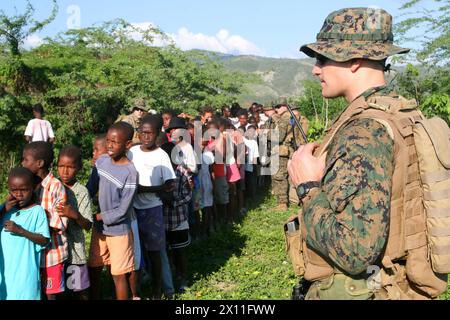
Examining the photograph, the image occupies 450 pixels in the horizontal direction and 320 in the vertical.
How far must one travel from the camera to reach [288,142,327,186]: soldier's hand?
2.00 m

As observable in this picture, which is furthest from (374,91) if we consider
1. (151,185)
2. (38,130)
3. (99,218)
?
(38,130)

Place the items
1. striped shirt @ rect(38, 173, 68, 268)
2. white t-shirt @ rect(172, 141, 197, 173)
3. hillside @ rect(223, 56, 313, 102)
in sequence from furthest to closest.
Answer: hillside @ rect(223, 56, 313, 102) → white t-shirt @ rect(172, 141, 197, 173) → striped shirt @ rect(38, 173, 68, 268)

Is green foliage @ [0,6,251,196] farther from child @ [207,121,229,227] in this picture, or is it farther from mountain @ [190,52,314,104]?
mountain @ [190,52,314,104]

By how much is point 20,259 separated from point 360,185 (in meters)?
2.44

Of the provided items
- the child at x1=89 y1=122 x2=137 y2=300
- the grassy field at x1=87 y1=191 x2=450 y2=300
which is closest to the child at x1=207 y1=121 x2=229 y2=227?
the grassy field at x1=87 y1=191 x2=450 y2=300

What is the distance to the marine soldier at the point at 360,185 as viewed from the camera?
179cm

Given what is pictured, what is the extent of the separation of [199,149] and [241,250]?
1.53 meters

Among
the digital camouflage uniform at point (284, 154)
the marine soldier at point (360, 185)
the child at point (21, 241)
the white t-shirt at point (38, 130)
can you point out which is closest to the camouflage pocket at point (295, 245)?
the marine soldier at point (360, 185)

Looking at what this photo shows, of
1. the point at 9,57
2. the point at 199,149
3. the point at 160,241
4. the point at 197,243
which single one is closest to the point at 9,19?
the point at 9,57

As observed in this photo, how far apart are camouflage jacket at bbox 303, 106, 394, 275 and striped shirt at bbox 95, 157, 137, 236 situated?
2473 mm

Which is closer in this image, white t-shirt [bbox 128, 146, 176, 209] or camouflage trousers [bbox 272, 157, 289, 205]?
white t-shirt [bbox 128, 146, 176, 209]

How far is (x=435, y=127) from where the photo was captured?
2.01 meters

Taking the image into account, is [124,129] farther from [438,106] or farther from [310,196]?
[438,106]
